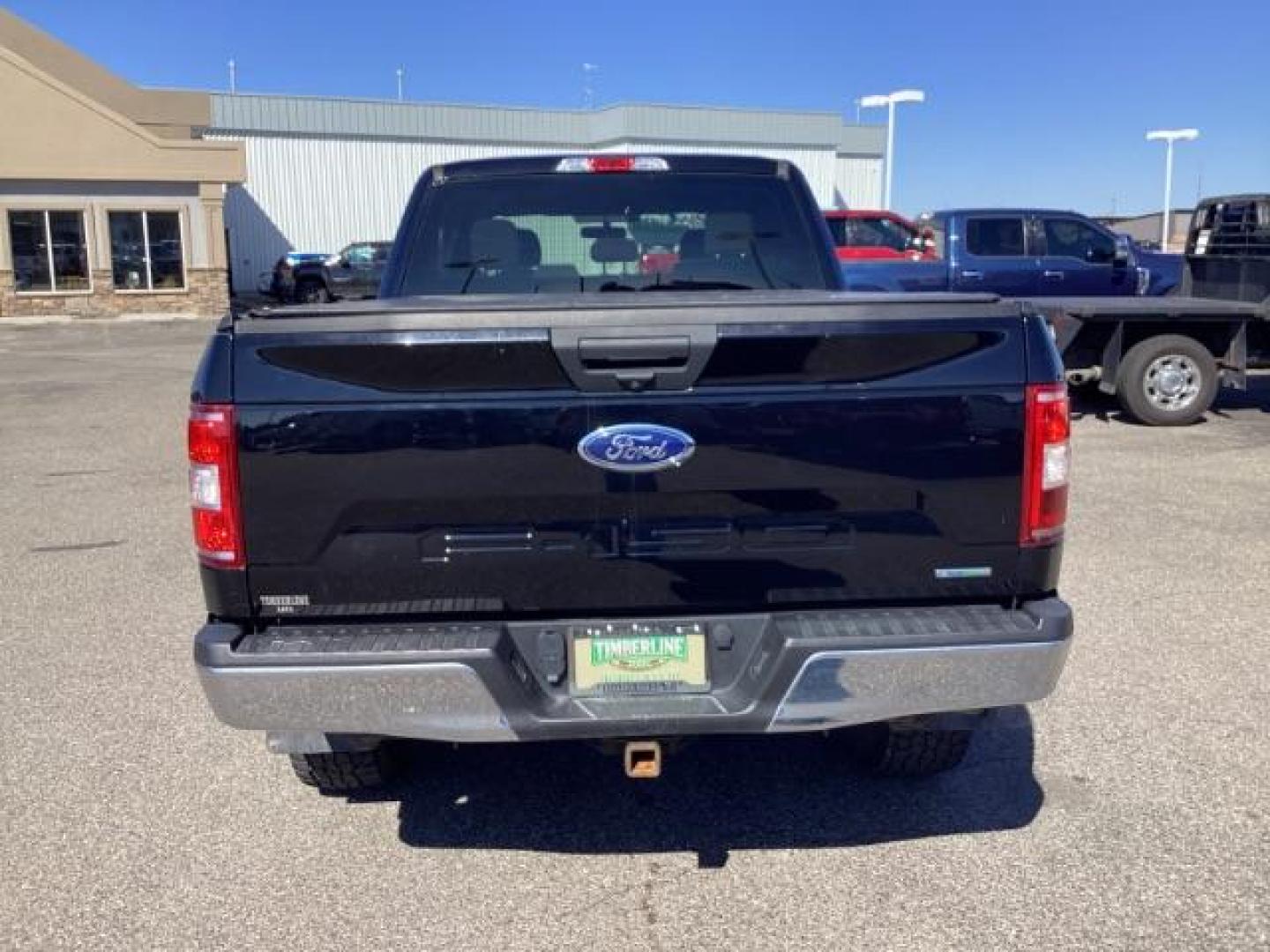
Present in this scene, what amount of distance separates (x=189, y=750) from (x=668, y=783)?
68.3 inches

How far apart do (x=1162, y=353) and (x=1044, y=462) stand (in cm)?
940

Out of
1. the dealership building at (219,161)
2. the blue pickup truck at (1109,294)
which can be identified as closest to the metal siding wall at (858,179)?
the dealership building at (219,161)

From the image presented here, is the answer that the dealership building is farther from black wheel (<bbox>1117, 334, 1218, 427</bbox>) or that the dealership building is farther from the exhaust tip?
the exhaust tip

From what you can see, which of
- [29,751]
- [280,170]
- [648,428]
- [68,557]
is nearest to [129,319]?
[280,170]

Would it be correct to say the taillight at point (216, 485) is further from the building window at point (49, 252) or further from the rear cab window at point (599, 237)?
the building window at point (49, 252)

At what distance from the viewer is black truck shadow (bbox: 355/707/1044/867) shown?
360 cm

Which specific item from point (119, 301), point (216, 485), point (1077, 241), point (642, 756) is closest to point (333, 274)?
point (119, 301)

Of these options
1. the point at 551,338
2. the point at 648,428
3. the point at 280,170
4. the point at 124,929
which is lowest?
the point at 124,929

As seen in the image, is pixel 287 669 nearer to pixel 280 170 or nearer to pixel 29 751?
pixel 29 751

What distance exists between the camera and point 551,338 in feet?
9.39

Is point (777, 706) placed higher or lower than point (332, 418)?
lower

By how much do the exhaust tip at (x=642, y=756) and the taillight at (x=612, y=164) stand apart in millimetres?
2618

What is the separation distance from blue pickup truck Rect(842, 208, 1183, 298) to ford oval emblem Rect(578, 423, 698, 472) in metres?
12.1

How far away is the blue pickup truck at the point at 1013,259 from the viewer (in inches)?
581
